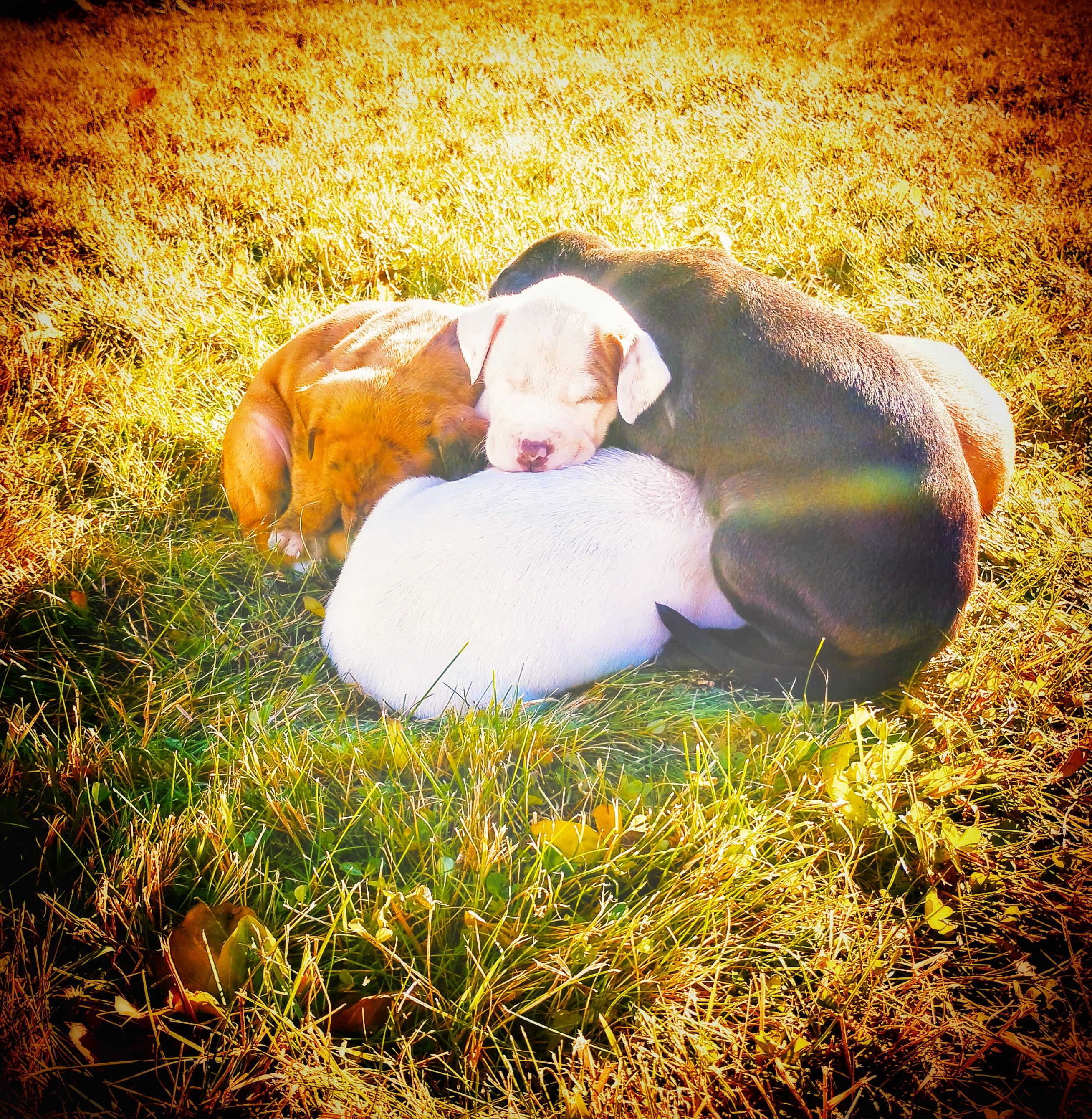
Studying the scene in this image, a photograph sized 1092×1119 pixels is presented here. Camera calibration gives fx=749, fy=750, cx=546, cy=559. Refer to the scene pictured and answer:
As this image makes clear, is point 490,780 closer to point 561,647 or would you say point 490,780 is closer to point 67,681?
point 561,647

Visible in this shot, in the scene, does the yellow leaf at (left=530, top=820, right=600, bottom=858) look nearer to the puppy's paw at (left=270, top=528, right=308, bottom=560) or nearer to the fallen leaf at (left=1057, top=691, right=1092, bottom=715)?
the puppy's paw at (left=270, top=528, right=308, bottom=560)

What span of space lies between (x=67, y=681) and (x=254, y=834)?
0.91 m

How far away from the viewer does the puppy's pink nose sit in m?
2.53

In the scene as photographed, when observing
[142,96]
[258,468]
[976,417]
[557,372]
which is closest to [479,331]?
[557,372]

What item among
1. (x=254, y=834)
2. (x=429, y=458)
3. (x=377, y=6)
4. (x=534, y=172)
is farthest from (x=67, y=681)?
(x=377, y=6)

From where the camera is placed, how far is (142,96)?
25.8 feet

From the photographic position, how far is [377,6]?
11.8m

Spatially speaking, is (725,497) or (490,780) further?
(725,497)

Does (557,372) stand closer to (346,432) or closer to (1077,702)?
(346,432)

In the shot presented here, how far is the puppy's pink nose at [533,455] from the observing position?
2.53m

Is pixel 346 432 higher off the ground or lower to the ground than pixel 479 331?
lower

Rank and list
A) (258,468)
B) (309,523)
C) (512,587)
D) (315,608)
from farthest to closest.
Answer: (258,468) < (309,523) < (315,608) < (512,587)

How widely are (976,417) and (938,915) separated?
2101 millimetres

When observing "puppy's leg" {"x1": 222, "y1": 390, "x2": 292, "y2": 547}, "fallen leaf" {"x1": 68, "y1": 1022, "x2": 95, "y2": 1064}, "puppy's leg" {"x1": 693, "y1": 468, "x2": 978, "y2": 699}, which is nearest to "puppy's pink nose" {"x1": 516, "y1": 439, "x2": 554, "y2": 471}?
"puppy's leg" {"x1": 693, "y1": 468, "x2": 978, "y2": 699}
